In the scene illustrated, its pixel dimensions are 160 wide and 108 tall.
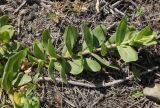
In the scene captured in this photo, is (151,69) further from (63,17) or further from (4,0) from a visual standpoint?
(4,0)

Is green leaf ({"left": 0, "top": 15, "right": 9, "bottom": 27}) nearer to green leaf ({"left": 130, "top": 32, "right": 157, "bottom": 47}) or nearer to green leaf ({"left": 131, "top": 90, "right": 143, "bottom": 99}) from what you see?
green leaf ({"left": 130, "top": 32, "right": 157, "bottom": 47})

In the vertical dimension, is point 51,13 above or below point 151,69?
→ above

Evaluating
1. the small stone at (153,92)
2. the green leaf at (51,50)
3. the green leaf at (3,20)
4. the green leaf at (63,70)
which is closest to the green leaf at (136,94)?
the small stone at (153,92)

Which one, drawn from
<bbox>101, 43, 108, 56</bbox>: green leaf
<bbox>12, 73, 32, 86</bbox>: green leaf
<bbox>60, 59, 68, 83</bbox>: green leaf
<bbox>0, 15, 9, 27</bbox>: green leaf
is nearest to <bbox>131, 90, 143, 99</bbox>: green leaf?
<bbox>101, 43, 108, 56</bbox>: green leaf

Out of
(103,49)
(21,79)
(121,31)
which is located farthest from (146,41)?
(21,79)

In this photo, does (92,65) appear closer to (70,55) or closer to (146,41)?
(70,55)

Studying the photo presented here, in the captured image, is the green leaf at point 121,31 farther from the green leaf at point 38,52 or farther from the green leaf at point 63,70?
the green leaf at point 38,52

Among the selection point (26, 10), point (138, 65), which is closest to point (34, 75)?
point (26, 10)
